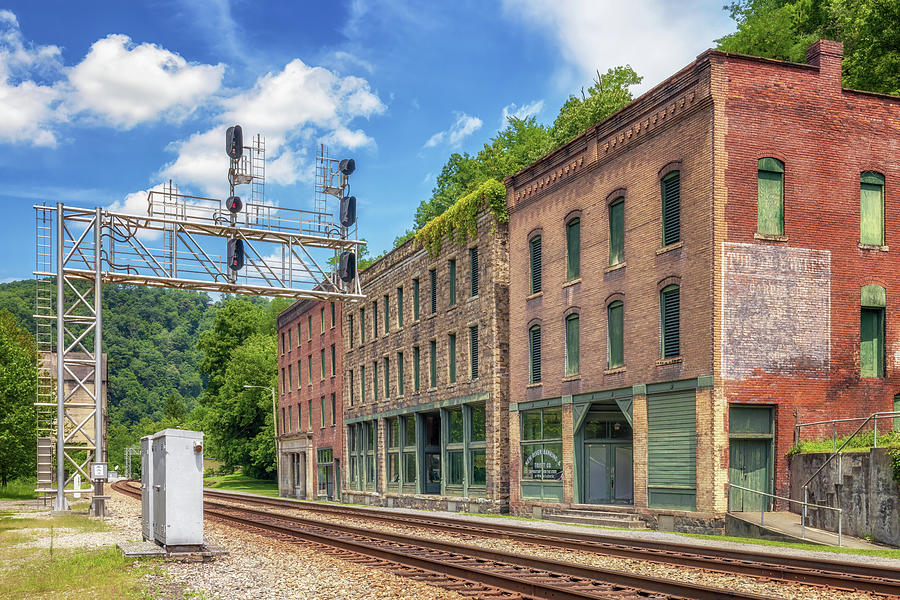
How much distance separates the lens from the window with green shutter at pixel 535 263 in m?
34.5

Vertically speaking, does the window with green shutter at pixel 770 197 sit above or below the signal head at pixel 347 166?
below

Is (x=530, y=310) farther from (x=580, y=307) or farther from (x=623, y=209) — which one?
(x=623, y=209)

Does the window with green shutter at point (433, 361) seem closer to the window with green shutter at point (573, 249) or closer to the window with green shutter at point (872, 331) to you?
the window with green shutter at point (573, 249)

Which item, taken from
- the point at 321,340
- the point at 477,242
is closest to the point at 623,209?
the point at 477,242

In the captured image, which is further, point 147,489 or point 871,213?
point 871,213

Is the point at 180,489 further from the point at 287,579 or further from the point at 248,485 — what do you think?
the point at 248,485

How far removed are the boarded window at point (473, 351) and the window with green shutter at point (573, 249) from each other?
751cm

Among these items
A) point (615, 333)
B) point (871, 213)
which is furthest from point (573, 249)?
point (871, 213)

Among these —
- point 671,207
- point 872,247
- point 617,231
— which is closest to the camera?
point 872,247

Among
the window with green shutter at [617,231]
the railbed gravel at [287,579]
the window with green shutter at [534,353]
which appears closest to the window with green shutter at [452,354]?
the window with green shutter at [534,353]

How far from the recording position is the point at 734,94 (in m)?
25.0

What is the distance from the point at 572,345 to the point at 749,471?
28.5 feet

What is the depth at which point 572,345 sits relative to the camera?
3198 cm

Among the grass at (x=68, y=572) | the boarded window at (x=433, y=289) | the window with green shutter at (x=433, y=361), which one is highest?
the boarded window at (x=433, y=289)
